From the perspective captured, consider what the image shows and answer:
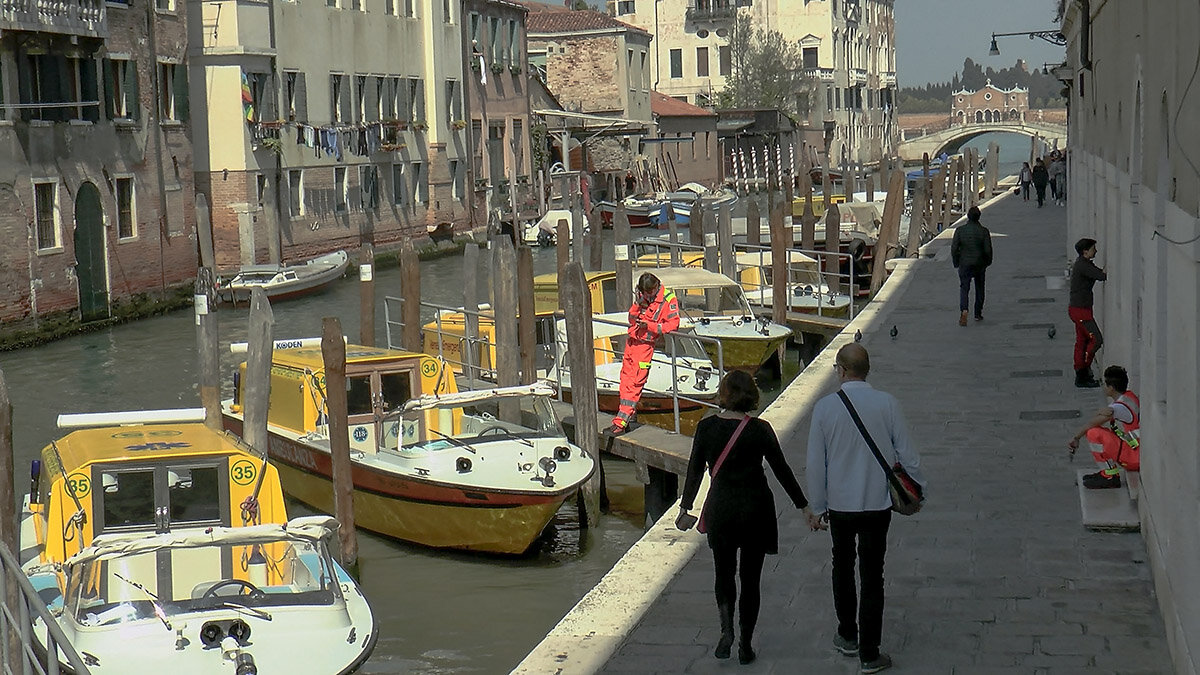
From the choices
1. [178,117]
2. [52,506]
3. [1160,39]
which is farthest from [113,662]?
[178,117]

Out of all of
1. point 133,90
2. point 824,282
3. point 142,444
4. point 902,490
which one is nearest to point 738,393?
point 902,490

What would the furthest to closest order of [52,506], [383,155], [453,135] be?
1. [453,135]
2. [383,155]
3. [52,506]

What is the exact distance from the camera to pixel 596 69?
56625 mm

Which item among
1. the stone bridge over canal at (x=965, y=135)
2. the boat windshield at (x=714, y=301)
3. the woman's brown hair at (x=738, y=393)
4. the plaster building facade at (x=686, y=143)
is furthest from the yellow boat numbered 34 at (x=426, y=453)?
the stone bridge over canal at (x=965, y=135)

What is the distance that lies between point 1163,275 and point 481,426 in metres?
7.20

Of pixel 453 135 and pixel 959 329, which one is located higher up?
pixel 453 135

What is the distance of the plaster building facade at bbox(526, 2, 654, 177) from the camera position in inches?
2201

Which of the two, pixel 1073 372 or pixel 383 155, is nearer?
pixel 1073 372

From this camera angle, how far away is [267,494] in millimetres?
9984

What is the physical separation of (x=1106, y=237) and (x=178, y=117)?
20.9m

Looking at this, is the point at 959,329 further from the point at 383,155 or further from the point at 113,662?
the point at 383,155

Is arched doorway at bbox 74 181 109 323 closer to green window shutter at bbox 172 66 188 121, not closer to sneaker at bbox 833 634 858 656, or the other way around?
green window shutter at bbox 172 66 188 121

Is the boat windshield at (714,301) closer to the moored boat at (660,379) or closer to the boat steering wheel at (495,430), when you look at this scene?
the moored boat at (660,379)

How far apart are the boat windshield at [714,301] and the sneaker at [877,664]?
13.2 m
